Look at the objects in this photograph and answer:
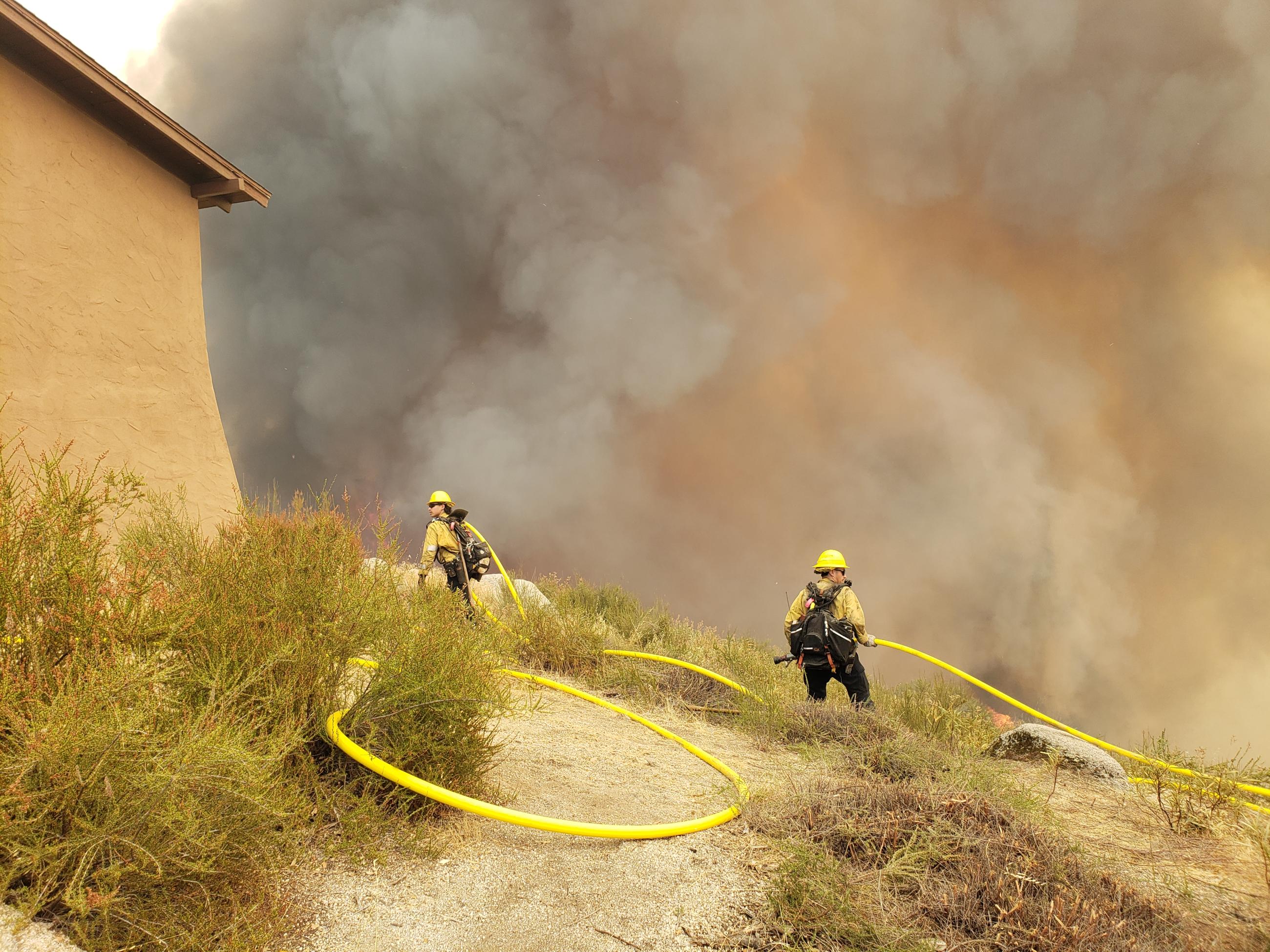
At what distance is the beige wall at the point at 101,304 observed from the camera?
25.2 feet

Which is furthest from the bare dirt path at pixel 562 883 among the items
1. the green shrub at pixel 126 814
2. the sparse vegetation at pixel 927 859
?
the green shrub at pixel 126 814

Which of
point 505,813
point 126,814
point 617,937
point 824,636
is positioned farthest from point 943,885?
point 824,636

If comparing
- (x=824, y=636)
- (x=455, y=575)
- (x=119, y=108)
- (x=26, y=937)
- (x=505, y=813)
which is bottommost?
(x=26, y=937)

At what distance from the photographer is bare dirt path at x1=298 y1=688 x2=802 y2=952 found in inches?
123

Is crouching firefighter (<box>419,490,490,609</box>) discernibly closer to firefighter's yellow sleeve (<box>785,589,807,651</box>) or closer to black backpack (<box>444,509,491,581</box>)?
black backpack (<box>444,509,491,581</box>)

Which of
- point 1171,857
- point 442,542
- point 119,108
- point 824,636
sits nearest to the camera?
point 1171,857

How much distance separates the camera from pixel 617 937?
328cm

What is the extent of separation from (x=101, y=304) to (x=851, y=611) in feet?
31.7

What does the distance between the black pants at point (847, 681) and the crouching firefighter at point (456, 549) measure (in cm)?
468

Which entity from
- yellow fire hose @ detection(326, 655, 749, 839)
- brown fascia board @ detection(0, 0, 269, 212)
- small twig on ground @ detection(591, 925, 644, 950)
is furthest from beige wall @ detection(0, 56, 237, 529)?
small twig on ground @ detection(591, 925, 644, 950)

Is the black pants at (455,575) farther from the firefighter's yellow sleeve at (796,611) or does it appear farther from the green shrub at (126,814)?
the green shrub at (126,814)

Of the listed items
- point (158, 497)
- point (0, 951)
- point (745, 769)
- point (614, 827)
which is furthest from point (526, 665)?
point (0, 951)

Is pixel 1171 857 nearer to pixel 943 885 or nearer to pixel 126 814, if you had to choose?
pixel 943 885

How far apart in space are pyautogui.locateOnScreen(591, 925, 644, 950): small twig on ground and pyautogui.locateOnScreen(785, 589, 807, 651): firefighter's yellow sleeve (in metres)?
5.06
